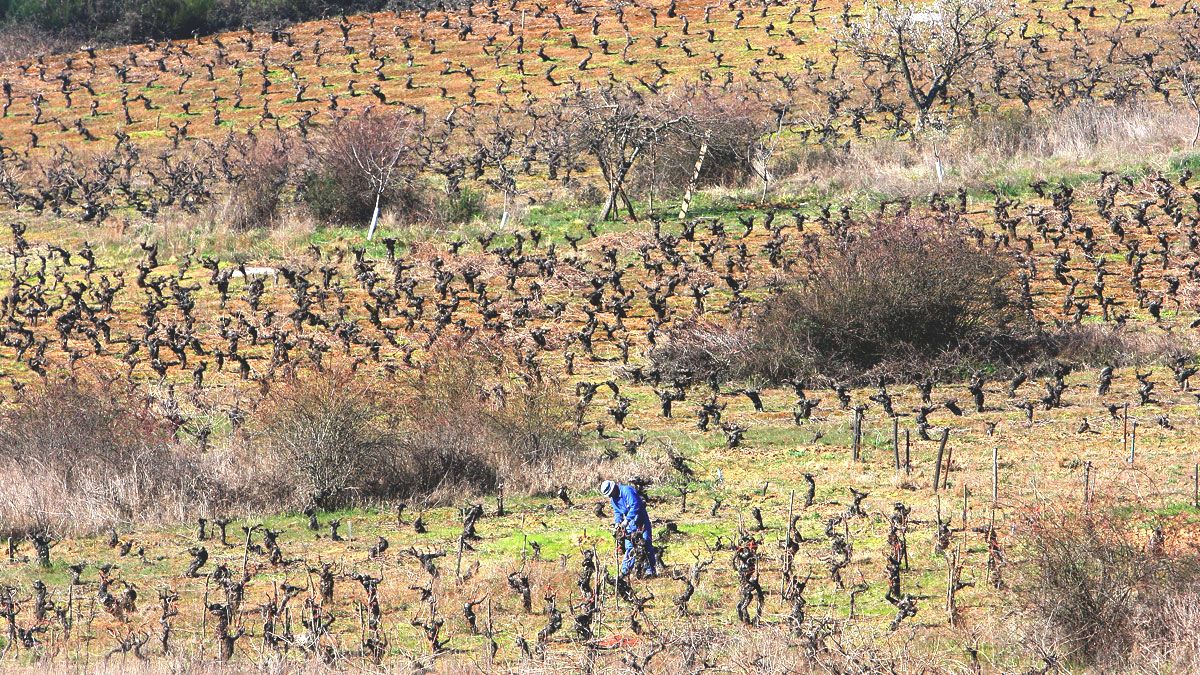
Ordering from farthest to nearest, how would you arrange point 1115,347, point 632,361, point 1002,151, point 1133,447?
1. point 1002,151
2. point 632,361
3. point 1115,347
4. point 1133,447

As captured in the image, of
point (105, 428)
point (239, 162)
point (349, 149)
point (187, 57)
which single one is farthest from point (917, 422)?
point (187, 57)

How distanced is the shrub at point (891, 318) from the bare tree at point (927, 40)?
2170cm

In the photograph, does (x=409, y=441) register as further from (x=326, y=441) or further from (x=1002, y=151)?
(x=1002, y=151)

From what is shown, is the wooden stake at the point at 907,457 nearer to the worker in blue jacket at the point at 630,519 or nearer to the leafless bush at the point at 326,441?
the worker in blue jacket at the point at 630,519

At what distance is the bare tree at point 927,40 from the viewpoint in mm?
51544

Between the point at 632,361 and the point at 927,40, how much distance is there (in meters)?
30.4

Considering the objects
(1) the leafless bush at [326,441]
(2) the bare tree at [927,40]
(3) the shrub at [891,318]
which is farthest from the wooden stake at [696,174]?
(1) the leafless bush at [326,441]

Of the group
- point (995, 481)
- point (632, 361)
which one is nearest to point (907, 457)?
point (995, 481)

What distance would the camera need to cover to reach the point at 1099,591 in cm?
1355

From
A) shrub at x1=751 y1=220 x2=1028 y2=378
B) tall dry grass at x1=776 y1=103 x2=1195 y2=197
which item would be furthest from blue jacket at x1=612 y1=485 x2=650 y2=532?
tall dry grass at x1=776 y1=103 x2=1195 y2=197

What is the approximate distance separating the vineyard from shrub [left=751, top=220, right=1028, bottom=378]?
7cm

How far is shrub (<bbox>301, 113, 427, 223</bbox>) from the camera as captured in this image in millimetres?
44469

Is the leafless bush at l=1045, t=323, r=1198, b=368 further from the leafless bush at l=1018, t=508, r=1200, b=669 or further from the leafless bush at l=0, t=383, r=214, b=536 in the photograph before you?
the leafless bush at l=0, t=383, r=214, b=536

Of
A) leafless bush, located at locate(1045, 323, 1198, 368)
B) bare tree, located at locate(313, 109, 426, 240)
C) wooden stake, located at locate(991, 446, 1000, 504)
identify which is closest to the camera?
wooden stake, located at locate(991, 446, 1000, 504)
